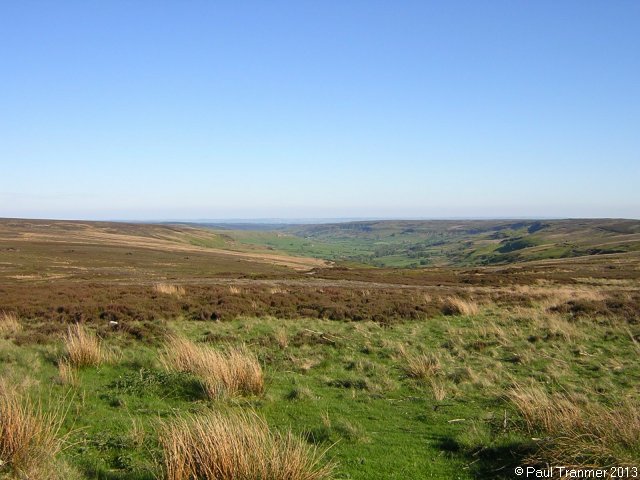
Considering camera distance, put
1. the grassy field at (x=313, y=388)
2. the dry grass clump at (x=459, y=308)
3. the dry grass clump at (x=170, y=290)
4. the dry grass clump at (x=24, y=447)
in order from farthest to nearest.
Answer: the dry grass clump at (x=170, y=290) < the dry grass clump at (x=459, y=308) < the grassy field at (x=313, y=388) < the dry grass clump at (x=24, y=447)

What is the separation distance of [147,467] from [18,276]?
4563cm

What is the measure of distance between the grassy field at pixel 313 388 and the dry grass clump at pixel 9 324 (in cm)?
12

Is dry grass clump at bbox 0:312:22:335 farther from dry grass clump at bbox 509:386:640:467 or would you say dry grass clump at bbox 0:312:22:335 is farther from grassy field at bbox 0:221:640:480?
dry grass clump at bbox 509:386:640:467

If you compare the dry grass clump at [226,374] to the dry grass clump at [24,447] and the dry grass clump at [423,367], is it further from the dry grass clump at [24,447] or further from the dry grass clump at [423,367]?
the dry grass clump at [423,367]

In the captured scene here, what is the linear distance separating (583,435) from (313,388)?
5793 mm

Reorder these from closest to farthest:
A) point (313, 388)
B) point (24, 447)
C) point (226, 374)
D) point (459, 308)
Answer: point (24, 447) < point (226, 374) < point (313, 388) < point (459, 308)

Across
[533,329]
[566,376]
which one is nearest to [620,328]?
[533,329]

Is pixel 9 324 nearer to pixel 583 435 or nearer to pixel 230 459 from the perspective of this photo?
pixel 230 459

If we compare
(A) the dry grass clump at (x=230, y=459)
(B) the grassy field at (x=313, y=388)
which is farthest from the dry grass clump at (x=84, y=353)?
(A) the dry grass clump at (x=230, y=459)

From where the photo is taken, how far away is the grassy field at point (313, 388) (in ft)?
18.1

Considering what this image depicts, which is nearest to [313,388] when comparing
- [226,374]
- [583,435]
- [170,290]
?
[226,374]

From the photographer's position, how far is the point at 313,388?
1020 centimetres

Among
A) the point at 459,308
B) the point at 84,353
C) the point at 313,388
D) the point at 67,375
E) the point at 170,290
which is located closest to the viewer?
the point at 67,375

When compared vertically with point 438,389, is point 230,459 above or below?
above
